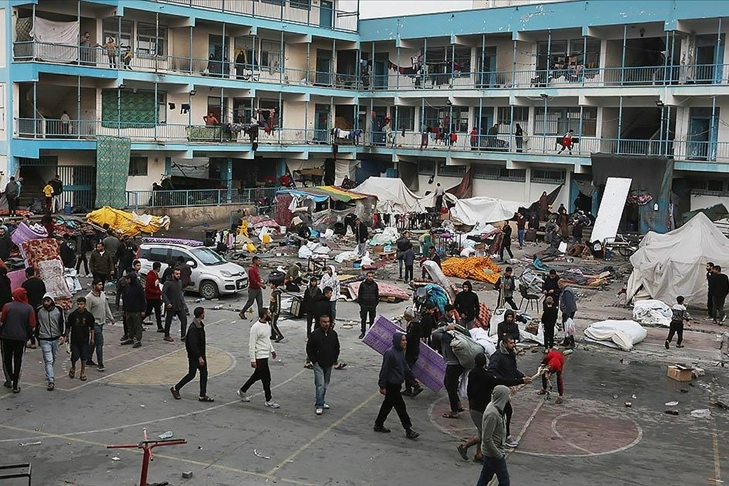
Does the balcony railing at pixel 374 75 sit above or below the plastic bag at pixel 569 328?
above

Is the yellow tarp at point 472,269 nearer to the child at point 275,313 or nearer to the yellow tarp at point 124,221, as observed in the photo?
the child at point 275,313

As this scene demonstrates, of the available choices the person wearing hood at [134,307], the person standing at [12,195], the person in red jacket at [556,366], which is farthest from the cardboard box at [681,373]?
the person standing at [12,195]

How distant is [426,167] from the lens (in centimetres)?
5028

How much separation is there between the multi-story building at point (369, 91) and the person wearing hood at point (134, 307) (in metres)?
19.5

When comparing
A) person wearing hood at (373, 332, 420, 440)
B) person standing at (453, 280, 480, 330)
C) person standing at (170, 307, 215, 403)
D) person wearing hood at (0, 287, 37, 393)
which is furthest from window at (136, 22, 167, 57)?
person wearing hood at (373, 332, 420, 440)

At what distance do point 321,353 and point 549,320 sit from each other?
6762 millimetres

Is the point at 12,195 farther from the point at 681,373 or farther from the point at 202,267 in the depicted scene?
the point at 681,373

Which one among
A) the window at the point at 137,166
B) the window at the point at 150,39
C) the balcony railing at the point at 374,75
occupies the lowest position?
the window at the point at 137,166

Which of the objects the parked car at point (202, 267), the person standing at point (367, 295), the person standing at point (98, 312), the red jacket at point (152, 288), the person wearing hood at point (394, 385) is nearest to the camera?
the person wearing hood at point (394, 385)

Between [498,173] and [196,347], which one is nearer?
[196,347]

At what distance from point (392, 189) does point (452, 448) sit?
29577 mm

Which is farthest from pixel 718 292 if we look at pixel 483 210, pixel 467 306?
pixel 483 210

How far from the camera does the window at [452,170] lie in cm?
4819

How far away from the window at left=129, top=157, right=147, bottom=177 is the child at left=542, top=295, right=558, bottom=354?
1037 inches
